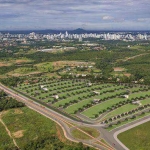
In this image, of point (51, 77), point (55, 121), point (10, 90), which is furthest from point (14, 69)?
point (55, 121)

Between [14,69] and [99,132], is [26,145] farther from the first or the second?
[14,69]

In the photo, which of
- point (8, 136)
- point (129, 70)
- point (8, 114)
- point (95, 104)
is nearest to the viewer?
point (8, 136)

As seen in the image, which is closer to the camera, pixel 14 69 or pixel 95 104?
pixel 95 104

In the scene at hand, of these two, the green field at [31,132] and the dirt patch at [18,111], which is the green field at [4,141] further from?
the dirt patch at [18,111]

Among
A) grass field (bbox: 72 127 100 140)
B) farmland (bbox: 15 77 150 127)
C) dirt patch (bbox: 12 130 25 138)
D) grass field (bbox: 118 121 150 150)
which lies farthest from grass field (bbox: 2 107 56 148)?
grass field (bbox: 118 121 150 150)

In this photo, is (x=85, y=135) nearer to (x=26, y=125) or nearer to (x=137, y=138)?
(x=137, y=138)

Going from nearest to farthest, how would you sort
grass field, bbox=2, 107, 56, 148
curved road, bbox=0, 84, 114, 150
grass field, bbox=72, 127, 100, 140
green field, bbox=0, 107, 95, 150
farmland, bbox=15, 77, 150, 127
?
1. green field, bbox=0, 107, 95, 150
2. curved road, bbox=0, 84, 114, 150
3. grass field, bbox=72, 127, 100, 140
4. grass field, bbox=2, 107, 56, 148
5. farmland, bbox=15, 77, 150, 127

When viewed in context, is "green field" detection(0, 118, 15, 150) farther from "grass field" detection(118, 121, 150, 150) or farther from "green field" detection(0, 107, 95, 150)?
"grass field" detection(118, 121, 150, 150)

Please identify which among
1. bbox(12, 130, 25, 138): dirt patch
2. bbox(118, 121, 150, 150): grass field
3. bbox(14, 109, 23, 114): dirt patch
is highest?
bbox(14, 109, 23, 114): dirt patch
